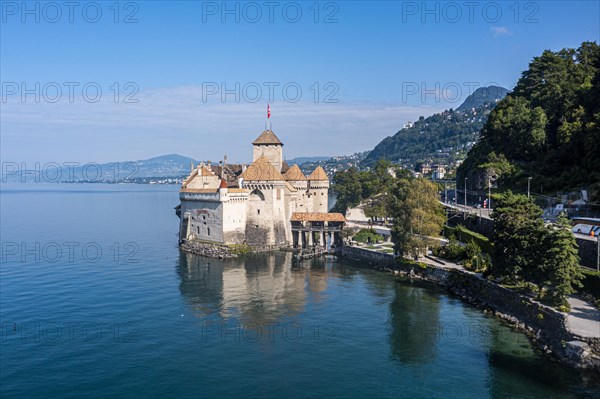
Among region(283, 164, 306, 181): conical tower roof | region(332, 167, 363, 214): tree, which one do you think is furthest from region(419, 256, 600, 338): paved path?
region(332, 167, 363, 214): tree

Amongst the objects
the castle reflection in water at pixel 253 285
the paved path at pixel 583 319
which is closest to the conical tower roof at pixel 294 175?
the castle reflection in water at pixel 253 285

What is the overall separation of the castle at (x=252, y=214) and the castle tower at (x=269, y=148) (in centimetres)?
546

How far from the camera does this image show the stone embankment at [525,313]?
26125 millimetres

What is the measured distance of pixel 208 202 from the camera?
62875 mm

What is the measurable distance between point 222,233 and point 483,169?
3547cm

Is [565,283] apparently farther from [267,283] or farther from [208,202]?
[208,202]

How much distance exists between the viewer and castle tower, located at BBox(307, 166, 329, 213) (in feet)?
235

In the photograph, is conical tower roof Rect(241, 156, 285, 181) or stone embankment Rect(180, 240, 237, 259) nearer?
stone embankment Rect(180, 240, 237, 259)

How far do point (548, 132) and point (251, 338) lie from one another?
50.8m

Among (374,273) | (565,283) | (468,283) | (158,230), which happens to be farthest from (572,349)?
(158,230)

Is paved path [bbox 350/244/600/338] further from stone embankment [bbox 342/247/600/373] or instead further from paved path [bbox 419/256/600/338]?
stone embankment [bbox 342/247/600/373]

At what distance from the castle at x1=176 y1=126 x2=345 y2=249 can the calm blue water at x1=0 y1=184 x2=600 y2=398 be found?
9.10 meters

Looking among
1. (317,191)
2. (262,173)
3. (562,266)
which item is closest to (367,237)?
(317,191)

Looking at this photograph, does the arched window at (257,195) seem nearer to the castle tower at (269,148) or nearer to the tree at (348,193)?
the castle tower at (269,148)
